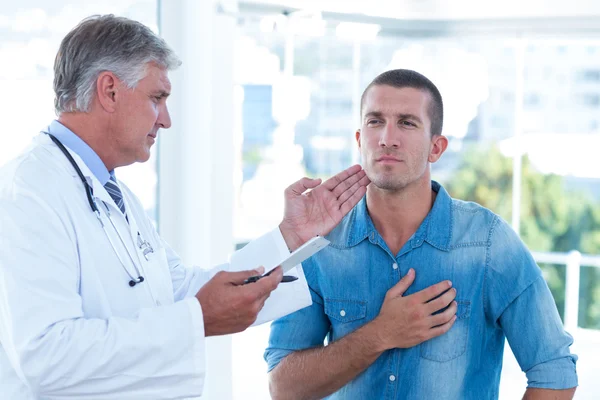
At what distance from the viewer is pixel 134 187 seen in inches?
114

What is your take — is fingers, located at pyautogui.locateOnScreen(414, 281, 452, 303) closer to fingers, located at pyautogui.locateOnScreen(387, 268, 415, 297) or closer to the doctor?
fingers, located at pyautogui.locateOnScreen(387, 268, 415, 297)

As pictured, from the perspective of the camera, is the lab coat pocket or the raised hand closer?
the lab coat pocket

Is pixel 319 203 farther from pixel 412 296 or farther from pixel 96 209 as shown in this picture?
pixel 96 209

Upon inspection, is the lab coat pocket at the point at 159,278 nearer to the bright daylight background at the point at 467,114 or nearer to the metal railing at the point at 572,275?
the bright daylight background at the point at 467,114

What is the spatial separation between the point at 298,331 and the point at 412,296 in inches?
13.8

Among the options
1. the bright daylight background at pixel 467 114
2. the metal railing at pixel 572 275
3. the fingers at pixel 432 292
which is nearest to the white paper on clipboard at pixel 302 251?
the fingers at pixel 432 292

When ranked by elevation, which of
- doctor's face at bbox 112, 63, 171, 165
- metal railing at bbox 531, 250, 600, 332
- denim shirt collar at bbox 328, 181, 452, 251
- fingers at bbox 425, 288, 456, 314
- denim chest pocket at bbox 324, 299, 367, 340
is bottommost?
metal railing at bbox 531, 250, 600, 332

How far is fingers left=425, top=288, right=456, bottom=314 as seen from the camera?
176cm

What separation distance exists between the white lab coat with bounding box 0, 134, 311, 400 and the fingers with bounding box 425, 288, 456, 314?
0.60m

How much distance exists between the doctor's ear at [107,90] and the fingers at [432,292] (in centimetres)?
85

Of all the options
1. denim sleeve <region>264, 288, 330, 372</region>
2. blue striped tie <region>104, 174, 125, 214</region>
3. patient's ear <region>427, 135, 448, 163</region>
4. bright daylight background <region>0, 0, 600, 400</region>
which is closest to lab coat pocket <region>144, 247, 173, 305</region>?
blue striped tie <region>104, 174, 125, 214</region>

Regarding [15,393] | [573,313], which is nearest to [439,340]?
[15,393]

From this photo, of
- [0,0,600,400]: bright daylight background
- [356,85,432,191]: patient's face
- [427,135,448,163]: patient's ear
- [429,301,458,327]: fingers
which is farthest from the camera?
[0,0,600,400]: bright daylight background

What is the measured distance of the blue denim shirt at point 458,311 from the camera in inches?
70.1
